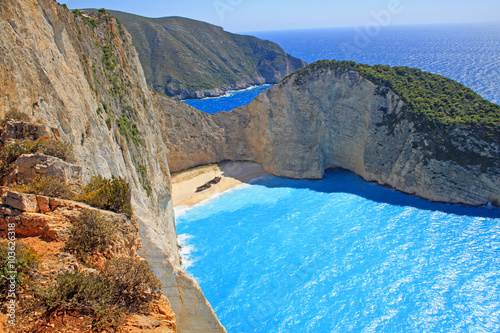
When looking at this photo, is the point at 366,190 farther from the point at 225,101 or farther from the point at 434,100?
the point at 225,101

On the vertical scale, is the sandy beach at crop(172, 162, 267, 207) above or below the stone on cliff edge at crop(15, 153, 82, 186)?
below

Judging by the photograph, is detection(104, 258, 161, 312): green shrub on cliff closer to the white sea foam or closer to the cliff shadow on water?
the white sea foam

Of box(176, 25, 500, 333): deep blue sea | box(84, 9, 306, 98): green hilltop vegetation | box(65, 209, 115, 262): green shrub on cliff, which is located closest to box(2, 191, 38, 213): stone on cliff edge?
box(65, 209, 115, 262): green shrub on cliff

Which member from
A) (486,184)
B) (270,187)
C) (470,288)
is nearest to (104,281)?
(470,288)

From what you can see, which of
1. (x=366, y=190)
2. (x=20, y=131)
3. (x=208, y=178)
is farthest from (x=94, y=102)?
(x=366, y=190)

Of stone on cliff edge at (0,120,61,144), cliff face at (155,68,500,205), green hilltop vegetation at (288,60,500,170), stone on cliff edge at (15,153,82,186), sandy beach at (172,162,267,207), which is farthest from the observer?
sandy beach at (172,162,267,207)

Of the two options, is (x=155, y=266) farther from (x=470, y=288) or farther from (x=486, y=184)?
(x=486, y=184)
